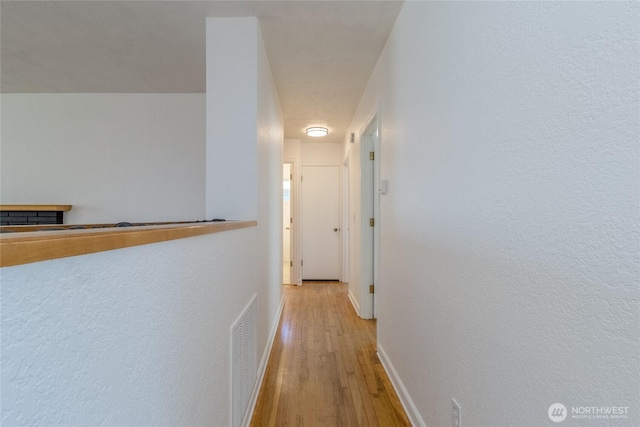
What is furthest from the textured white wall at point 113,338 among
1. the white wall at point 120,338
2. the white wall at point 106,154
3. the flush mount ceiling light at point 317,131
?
the flush mount ceiling light at point 317,131

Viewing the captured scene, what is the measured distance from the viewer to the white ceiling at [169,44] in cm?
173

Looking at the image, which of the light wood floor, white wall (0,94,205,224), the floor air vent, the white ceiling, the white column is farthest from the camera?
white wall (0,94,205,224)

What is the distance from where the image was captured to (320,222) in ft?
16.2

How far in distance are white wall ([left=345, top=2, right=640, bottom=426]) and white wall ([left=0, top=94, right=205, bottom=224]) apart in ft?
8.85

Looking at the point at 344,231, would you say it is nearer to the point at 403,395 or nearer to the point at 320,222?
the point at 320,222

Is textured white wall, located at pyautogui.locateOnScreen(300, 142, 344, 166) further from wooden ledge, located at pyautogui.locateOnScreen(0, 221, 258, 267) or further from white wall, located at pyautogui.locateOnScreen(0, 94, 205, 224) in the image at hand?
wooden ledge, located at pyautogui.locateOnScreen(0, 221, 258, 267)

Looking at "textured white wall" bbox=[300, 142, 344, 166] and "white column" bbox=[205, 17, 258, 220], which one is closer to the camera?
"white column" bbox=[205, 17, 258, 220]

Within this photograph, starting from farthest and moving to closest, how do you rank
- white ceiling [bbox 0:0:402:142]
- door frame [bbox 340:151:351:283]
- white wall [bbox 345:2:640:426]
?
door frame [bbox 340:151:351:283], white ceiling [bbox 0:0:402:142], white wall [bbox 345:2:640:426]

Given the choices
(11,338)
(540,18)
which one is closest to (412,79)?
(540,18)

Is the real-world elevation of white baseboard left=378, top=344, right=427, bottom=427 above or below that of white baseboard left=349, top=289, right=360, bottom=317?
above

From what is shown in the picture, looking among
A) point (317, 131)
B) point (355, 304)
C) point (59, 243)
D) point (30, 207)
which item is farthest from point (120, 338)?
point (317, 131)

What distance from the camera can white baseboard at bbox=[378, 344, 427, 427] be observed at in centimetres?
145

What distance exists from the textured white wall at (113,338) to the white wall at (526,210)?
35.4 inches

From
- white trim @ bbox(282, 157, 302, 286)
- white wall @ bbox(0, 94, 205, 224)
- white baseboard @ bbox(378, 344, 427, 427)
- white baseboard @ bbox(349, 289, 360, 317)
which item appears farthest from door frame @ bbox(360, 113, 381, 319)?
white wall @ bbox(0, 94, 205, 224)
